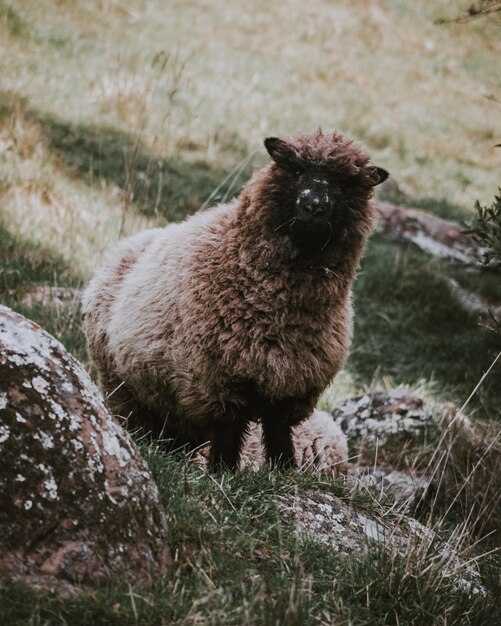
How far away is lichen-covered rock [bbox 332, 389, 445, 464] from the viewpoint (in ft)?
21.3

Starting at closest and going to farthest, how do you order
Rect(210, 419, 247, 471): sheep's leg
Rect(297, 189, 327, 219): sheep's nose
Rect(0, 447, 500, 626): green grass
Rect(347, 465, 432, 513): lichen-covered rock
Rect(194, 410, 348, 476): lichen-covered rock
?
Rect(0, 447, 500, 626): green grass → Rect(297, 189, 327, 219): sheep's nose → Rect(210, 419, 247, 471): sheep's leg → Rect(347, 465, 432, 513): lichen-covered rock → Rect(194, 410, 348, 476): lichen-covered rock

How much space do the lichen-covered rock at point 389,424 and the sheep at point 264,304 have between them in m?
1.89

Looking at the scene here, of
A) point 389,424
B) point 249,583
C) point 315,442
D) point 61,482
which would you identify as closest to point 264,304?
point 315,442

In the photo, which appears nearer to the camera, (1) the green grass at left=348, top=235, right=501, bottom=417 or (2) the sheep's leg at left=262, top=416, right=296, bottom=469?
(2) the sheep's leg at left=262, top=416, right=296, bottom=469

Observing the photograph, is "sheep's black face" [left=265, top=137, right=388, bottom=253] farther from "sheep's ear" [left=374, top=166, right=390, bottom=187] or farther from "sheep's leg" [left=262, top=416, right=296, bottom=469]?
"sheep's leg" [left=262, top=416, right=296, bottom=469]

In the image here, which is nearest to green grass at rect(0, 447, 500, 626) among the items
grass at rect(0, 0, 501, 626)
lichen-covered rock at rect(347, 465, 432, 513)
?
grass at rect(0, 0, 501, 626)

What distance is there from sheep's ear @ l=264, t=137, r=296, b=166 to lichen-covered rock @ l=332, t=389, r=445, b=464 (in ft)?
8.79

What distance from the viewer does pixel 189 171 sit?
11.6 metres

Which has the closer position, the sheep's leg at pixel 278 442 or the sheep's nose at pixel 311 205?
the sheep's nose at pixel 311 205

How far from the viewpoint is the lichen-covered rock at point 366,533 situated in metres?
3.48

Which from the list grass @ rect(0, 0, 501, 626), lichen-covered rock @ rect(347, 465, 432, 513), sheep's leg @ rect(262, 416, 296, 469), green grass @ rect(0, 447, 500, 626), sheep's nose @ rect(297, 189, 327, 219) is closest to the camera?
green grass @ rect(0, 447, 500, 626)

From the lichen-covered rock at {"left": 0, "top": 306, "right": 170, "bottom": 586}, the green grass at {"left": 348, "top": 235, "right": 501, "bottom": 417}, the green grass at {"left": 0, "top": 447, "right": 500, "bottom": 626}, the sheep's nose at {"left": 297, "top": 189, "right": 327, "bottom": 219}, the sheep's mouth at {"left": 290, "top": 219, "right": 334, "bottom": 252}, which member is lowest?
the green grass at {"left": 348, "top": 235, "right": 501, "bottom": 417}

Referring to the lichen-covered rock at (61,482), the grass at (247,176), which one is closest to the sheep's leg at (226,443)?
the grass at (247,176)

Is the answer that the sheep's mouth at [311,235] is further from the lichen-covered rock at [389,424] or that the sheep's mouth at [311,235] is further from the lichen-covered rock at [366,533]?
the lichen-covered rock at [389,424]
